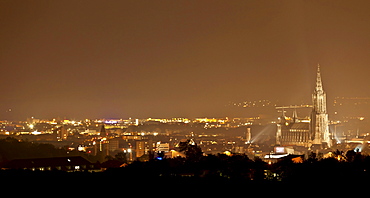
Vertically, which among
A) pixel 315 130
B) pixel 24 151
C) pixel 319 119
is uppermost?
pixel 319 119

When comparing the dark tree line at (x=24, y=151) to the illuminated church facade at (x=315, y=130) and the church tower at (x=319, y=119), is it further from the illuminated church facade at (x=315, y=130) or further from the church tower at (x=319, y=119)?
the church tower at (x=319, y=119)

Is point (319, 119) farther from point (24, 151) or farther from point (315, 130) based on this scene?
point (24, 151)

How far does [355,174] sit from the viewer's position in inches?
1522

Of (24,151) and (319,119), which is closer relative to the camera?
(24,151)

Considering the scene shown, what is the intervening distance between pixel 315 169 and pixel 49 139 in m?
133

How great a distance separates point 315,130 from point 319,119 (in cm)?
207

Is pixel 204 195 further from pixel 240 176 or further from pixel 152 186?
pixel 240 176

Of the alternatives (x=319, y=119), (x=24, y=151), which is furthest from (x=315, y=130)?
(x=24, y=151)

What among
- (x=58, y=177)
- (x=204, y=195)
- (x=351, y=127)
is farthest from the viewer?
(x=351, y=127)

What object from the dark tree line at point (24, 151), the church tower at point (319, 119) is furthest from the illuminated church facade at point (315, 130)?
the dark tree line at point (24, 151)

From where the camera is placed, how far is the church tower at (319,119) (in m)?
123

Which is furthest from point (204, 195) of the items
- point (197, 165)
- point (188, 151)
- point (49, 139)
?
point (49, 139)

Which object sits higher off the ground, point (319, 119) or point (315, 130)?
point (319, 119)

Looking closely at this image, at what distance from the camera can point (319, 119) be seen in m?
124
